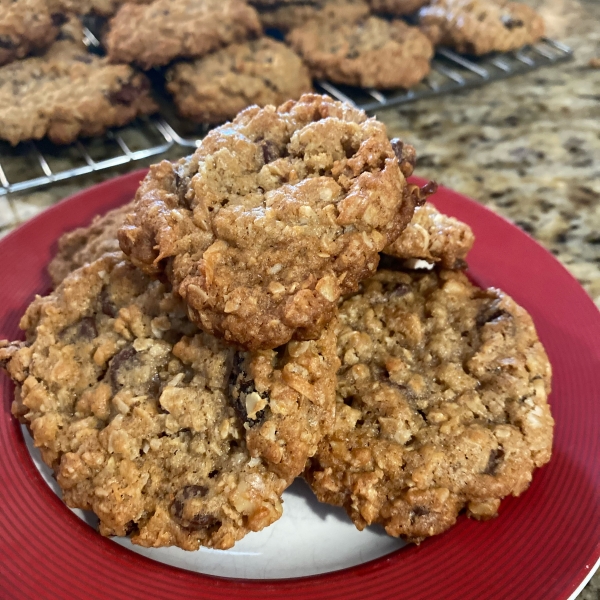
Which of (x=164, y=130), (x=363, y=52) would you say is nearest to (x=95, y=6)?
(x=164, y=130)

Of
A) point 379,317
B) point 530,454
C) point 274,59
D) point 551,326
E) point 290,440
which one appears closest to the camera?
point 290,440

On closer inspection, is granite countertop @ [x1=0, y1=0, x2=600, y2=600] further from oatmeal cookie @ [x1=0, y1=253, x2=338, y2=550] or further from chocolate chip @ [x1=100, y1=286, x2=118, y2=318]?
oatmeal cookie @ [x1=0, y1=253, x2=338, y2=550]

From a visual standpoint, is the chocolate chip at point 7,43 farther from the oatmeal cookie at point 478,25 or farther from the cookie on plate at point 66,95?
the oatmeal cookie at point 478,25

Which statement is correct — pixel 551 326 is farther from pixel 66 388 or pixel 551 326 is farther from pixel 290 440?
pixel 66 388

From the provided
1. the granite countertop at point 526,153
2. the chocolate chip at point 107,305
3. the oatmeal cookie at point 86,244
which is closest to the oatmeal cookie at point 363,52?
the granite countertop at point 526,153

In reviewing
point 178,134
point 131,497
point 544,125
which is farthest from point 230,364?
point 544,125

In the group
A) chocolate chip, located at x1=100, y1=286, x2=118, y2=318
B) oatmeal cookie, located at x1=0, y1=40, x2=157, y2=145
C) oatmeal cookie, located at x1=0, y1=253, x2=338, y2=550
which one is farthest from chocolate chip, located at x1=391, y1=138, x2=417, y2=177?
oatmeal cookie, located at x1=0, y1=40, x2=157, y2=145
